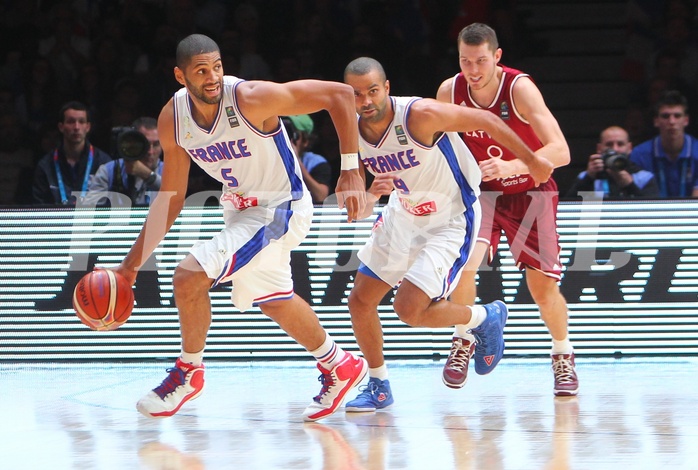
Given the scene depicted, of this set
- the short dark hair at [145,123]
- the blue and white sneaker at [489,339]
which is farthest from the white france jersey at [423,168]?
the short dark hair at [145,123]

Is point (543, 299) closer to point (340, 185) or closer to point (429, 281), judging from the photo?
point (429, 281)

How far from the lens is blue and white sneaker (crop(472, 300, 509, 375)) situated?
5.32 metres

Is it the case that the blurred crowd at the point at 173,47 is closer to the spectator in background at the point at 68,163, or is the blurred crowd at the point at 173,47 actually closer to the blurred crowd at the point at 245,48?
the blurred crowd at the point at 245,48

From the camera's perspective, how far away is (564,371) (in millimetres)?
5340

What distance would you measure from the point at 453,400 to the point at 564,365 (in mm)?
631

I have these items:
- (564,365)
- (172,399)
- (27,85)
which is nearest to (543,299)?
(564,365)

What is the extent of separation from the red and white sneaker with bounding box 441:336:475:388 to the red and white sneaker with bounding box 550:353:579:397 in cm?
45

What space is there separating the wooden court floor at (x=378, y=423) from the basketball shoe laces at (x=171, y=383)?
0.14 m

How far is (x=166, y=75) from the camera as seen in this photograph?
9008 mm

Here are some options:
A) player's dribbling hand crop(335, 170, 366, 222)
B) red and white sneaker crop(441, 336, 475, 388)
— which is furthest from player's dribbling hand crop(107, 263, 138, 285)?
red and white sneaker crop(441, 336, 475, 388)

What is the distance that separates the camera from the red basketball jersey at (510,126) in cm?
529

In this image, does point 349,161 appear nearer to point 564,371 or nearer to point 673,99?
point 564,371

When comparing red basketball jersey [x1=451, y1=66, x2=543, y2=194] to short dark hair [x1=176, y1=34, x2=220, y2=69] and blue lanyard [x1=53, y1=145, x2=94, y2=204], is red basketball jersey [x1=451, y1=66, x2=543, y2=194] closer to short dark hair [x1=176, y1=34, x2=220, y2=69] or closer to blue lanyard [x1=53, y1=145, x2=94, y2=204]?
short dark hair [x1=176, y1=34, x2=220, y2=69]

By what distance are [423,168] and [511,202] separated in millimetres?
753
